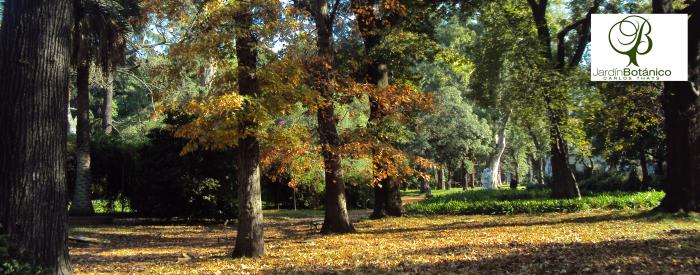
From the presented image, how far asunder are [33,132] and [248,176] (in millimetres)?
4337

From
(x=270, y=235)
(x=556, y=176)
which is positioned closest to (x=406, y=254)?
(x=270, y=235)

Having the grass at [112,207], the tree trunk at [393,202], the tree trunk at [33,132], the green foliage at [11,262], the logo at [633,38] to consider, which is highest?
the logo at [633,38]

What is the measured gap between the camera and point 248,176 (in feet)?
32.7

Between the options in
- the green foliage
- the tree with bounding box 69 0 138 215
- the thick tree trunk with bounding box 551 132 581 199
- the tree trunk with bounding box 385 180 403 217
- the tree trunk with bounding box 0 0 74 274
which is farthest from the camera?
the thick tree trunk with bounding box 551 132 581 199

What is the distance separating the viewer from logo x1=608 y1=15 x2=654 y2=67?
1347 centimetres

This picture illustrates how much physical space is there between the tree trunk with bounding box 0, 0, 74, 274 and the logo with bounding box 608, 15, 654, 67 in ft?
40.4

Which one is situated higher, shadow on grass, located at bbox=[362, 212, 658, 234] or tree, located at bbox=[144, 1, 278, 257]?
tree, located at bbox=[144, 1, 278, 257]

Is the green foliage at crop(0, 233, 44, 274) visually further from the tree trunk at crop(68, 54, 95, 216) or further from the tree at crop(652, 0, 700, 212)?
the tree trunk at crop(68, 54, 95, 216)

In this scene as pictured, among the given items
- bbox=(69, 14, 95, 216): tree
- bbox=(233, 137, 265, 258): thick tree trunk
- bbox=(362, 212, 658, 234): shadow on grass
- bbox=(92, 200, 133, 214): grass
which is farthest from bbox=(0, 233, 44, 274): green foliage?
bbox=(92, 200, 133, 214): grass

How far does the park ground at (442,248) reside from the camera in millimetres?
7930

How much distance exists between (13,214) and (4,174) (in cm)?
45

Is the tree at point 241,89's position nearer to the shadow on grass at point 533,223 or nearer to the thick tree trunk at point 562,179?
the shadow on grass at point 533,223

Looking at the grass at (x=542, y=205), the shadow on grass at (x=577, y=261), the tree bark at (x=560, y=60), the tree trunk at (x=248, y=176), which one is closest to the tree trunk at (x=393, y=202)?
the grass at (x=542, y=205)

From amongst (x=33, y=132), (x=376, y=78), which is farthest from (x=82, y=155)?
(x=33, y=132)
